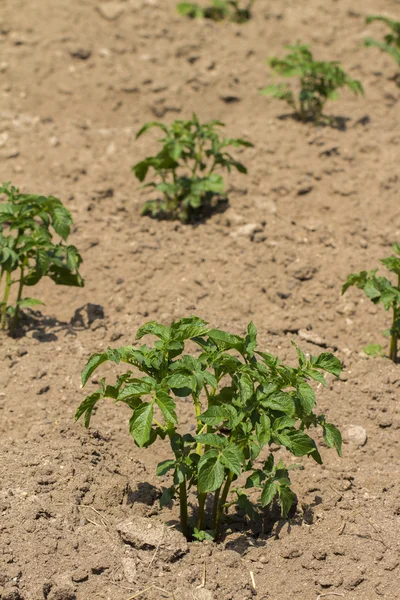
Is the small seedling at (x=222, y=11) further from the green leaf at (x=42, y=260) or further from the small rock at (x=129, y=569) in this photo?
the small rock at (x=129, y=569)

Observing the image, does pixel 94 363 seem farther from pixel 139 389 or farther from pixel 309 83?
pixel 309 83

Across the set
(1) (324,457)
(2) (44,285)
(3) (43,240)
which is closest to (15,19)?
(2) (44,285)

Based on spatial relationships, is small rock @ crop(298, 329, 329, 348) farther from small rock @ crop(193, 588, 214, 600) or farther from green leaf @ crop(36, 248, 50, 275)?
small rock @ crop(193, 588, 214, 600)

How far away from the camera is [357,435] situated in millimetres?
4031

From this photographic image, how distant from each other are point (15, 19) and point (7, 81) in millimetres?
921

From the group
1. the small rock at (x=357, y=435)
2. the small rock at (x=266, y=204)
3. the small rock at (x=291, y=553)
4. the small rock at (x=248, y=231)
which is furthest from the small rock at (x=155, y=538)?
the small rock at (x=266, y=204)

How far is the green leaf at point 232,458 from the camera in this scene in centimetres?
311

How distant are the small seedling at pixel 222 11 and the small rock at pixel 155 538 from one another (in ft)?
18.5

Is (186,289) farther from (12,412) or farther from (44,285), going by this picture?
(12,412)

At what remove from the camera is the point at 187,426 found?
13.4ft

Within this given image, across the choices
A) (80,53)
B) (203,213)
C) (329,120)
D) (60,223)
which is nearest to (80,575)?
(60,223)

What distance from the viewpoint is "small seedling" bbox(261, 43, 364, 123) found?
6.35 metres

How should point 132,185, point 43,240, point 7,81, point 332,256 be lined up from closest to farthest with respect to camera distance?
point 43,240, point 332,256, point 132,185, point 7,81

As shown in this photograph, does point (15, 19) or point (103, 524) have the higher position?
point (15, 19)
